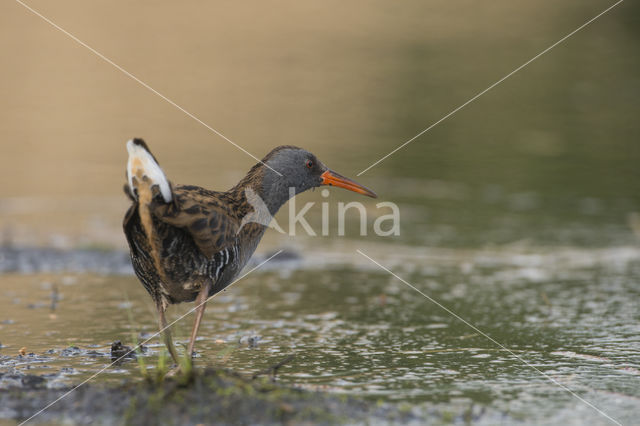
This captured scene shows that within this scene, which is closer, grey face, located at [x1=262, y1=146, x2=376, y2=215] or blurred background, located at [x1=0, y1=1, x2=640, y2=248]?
grey face, located at [x1=262, y1=146, x2=376, y2=215]

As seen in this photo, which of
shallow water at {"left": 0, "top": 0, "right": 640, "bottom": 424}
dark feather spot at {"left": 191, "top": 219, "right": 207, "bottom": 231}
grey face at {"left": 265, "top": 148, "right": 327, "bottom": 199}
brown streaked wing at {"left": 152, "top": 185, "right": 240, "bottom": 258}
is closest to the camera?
brown streaked wing at {"left": 152, "top": 185, "right": 240, "bottom": 258}

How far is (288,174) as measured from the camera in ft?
23.7

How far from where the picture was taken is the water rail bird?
5.62 meters

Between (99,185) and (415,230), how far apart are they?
15.4 ft

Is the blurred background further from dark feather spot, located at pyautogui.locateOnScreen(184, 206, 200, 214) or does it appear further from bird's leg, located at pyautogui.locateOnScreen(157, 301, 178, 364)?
dark feather spot, located at pyautogui.locateOnScreen(184, 206, 200, 214)

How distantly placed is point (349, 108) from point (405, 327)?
36.8 ft

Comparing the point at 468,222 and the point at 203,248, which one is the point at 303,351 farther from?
the point at 468,222

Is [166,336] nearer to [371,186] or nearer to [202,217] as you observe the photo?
[202,217]

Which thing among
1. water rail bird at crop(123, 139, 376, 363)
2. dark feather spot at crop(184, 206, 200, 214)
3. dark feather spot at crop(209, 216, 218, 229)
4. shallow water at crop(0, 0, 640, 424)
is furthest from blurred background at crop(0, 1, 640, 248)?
dark feather spot at crop(184, 206, 200, 214)

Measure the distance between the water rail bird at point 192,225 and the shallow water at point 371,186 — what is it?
60 cm

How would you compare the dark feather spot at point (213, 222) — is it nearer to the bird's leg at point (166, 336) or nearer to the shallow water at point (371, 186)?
the bird's leg at point (166, 336)

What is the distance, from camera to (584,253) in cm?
1010

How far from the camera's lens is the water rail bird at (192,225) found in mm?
5617

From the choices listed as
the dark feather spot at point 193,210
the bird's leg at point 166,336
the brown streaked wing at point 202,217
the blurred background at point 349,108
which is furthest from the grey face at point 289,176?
the blurred background at point 349,108
